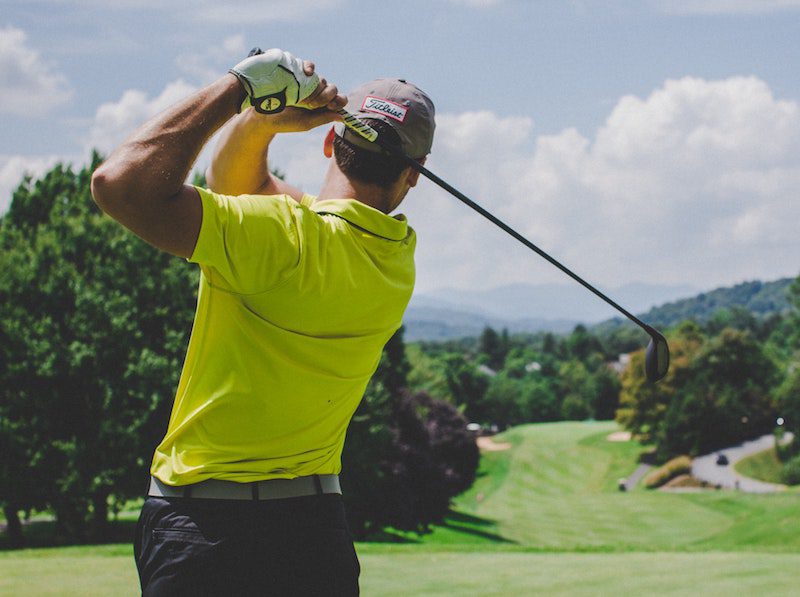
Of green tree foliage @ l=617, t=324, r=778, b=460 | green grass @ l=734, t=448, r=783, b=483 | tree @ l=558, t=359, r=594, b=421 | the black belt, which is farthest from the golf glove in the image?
tree @ l=558, t=359, r=594, b=421

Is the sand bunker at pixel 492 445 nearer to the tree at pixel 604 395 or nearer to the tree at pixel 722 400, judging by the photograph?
the tree at pixel 722 400

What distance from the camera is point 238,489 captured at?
2.82 metres

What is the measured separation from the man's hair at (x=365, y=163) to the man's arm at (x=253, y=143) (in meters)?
0.14

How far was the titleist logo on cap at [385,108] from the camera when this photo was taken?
3059 mm

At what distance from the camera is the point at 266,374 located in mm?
2775

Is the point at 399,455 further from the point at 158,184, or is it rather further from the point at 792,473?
the point at 158,184

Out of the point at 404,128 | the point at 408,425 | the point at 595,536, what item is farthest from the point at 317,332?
the point at 595,536

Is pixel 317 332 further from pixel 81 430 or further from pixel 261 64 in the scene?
pixel 81 430

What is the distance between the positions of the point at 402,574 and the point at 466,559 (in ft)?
7.06

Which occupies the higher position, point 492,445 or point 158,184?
point 158,184

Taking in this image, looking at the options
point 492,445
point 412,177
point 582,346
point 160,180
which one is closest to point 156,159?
point 160,180

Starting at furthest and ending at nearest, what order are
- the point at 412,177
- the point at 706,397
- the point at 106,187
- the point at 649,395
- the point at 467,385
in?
the point at 467,385
the point at 649,395
the point at 706,397
the point at 412,177
the point at 106,187

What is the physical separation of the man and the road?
2533 inches

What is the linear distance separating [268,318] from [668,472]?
72.4m
